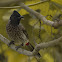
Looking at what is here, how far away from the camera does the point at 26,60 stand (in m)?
1.36

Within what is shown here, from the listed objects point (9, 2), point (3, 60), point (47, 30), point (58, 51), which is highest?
point (9, 2)

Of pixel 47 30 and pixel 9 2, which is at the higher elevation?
pixel 9 2

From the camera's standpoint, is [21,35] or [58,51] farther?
[21,35]

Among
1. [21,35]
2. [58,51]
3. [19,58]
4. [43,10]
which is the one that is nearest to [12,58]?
[19,58]

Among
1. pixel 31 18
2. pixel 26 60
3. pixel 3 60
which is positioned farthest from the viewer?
pixel 3 60

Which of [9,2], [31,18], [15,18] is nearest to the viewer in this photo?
[9,2]

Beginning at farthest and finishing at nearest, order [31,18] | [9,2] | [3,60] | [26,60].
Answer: [3,60]
[26,60]
[31,18]
[9,2]

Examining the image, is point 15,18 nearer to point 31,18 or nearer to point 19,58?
point 31,18

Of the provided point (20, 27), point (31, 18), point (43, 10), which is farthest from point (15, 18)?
point (43, 10)

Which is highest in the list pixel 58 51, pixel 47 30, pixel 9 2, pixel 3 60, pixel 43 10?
pixel 9 2

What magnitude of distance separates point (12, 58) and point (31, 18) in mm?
539

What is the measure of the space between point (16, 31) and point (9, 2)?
849 millimetres

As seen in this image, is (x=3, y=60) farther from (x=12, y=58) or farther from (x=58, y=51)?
(x=58, y=51)

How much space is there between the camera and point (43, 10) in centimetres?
133
